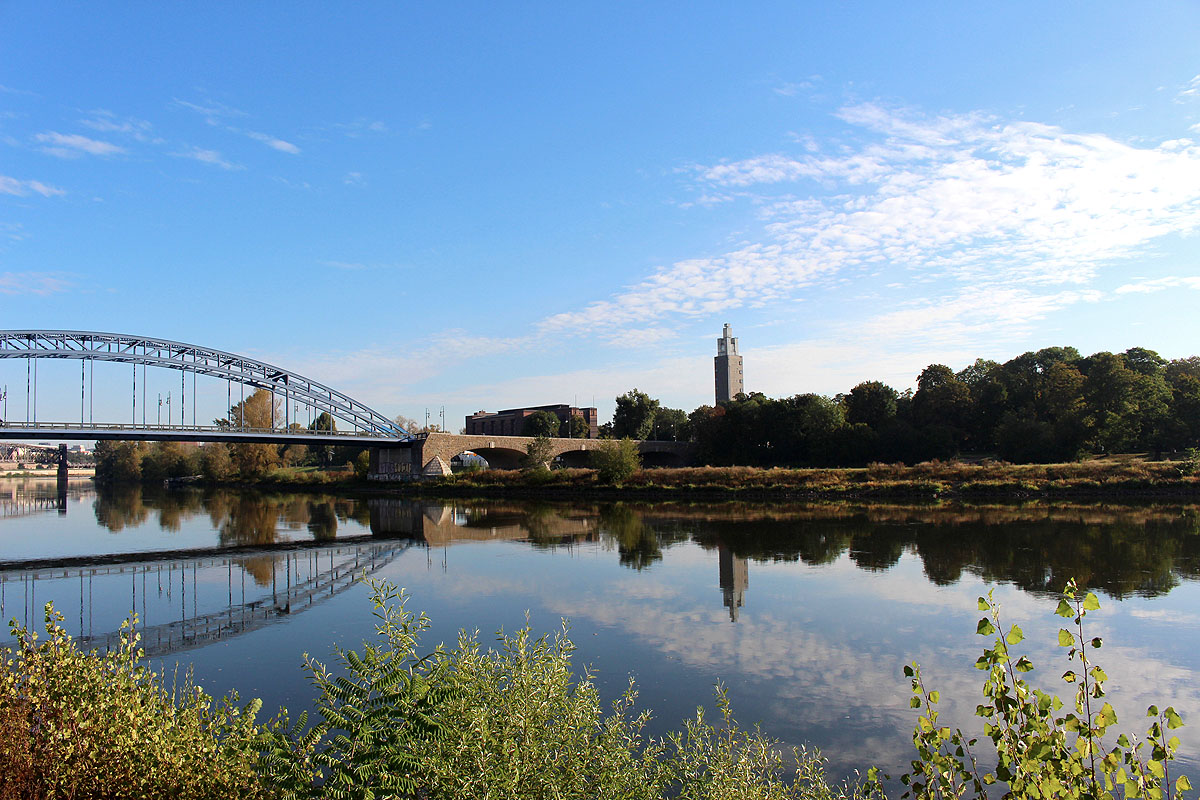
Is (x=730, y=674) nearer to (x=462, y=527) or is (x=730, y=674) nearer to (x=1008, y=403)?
(x=462, y=527)

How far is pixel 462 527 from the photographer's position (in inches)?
1284

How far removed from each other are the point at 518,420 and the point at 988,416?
2306 inches

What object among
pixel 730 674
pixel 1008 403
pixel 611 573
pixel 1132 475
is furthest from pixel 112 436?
pixel 1008 403

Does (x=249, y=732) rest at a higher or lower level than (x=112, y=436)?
lower

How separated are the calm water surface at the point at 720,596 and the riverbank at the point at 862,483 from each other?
19.1ft

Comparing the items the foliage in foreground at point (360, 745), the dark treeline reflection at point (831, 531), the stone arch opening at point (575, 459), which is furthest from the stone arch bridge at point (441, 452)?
the foliage in foreground at point (360, 745)

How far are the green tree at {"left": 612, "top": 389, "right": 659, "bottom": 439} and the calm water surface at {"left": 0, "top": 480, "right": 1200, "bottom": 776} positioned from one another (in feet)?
146

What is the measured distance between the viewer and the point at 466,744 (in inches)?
164

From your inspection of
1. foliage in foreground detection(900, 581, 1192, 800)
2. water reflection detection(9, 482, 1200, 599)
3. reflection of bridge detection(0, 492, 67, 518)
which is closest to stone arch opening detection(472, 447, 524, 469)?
water reflection detection(9, 482, 1200, 599)

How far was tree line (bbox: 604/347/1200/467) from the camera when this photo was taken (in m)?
45.4

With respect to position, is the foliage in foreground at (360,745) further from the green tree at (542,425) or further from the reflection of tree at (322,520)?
the green tree at (542,425)

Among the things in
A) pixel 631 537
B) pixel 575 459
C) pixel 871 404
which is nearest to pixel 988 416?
pixel 871 404

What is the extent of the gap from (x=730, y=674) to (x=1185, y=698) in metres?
5.47

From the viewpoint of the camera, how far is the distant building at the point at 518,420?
3851 inches
